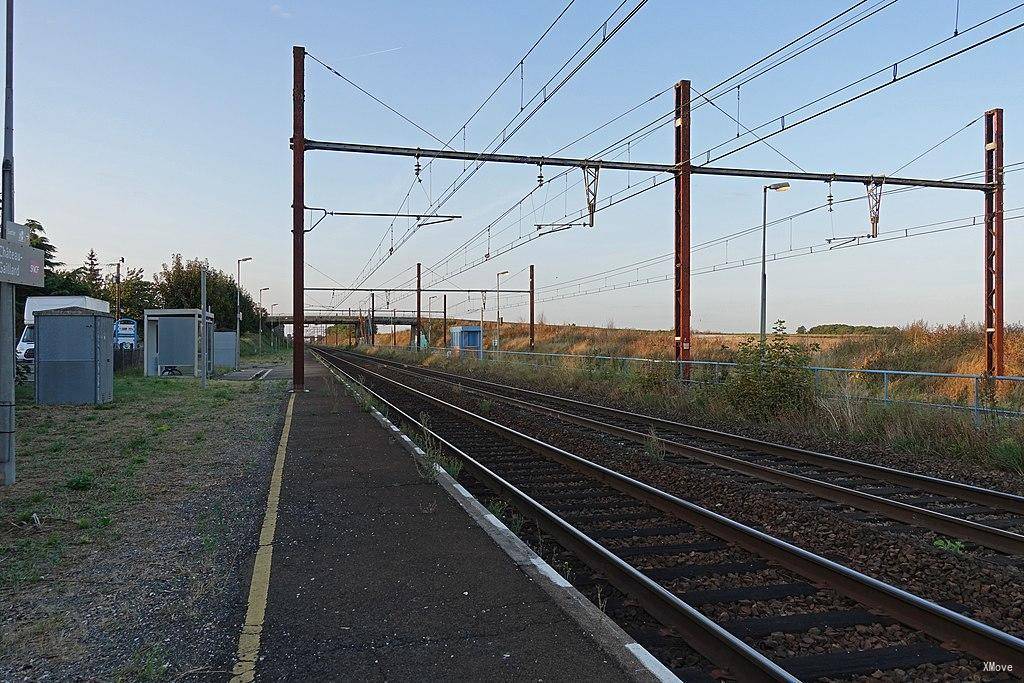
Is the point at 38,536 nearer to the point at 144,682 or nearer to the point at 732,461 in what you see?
the point at 144,682

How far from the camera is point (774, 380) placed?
56.9 feet

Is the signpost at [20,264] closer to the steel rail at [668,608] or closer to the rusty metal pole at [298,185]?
the steel rail at [668,608]

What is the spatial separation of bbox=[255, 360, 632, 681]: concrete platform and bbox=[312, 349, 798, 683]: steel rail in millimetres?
619

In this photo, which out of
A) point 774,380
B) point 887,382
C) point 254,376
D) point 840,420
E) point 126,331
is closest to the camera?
point 887,382

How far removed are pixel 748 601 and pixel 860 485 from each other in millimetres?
5399

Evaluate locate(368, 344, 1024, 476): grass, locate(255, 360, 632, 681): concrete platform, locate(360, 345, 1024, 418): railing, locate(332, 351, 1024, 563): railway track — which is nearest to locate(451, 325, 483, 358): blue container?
locate(360, 345, 1024, 418): railing

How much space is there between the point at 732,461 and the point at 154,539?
7.77 meters

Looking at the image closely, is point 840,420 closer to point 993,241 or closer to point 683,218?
point 683,218

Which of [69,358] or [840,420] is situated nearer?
[840,420]

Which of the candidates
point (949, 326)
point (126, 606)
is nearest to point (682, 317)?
point (949, 326)

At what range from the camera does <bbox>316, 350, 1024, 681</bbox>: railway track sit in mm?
4512

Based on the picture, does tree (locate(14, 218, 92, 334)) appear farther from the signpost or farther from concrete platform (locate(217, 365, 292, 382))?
the signpost

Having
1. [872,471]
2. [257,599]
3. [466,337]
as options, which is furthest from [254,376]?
[257,599]

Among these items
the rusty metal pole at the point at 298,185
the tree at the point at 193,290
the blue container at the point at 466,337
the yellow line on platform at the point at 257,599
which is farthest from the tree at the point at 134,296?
the yellow line on platform at the point at 257,599
